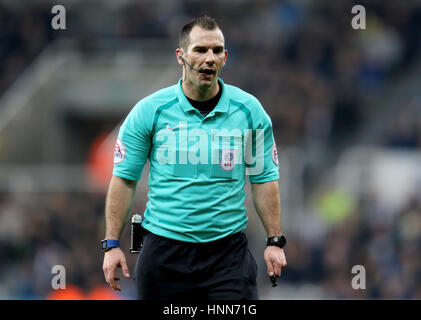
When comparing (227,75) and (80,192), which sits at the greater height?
(227,75)

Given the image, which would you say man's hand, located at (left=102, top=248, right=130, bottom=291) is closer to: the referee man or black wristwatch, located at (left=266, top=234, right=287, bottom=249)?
the referee man

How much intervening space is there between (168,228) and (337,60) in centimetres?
1258

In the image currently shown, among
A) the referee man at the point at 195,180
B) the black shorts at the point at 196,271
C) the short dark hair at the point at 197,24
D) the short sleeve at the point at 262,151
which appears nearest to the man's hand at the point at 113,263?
the referee man at the point at 195,180

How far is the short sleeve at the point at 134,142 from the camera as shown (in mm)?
5672

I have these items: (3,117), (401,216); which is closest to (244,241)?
(401,216)

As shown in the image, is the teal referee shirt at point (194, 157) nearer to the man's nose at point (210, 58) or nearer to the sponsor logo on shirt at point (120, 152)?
the sponsor logo on shirt at point (120, 152)

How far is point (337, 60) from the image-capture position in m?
17.7

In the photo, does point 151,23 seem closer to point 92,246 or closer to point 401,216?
point 92,246

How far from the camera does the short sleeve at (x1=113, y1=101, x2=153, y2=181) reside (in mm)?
5672

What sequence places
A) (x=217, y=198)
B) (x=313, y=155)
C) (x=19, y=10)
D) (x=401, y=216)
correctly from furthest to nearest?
(x=19, y=10) → (x=313, y=155) → (x=401, y=216) → (x=217, y=198)

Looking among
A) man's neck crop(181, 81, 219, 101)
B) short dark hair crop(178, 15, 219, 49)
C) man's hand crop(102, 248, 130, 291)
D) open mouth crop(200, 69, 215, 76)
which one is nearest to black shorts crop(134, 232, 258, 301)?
man's hand crop(102, 248, 130, 291)

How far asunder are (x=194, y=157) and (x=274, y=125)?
10.1 metres

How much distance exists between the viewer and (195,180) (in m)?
5.59

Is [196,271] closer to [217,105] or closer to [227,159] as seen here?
Result: [227,159]
